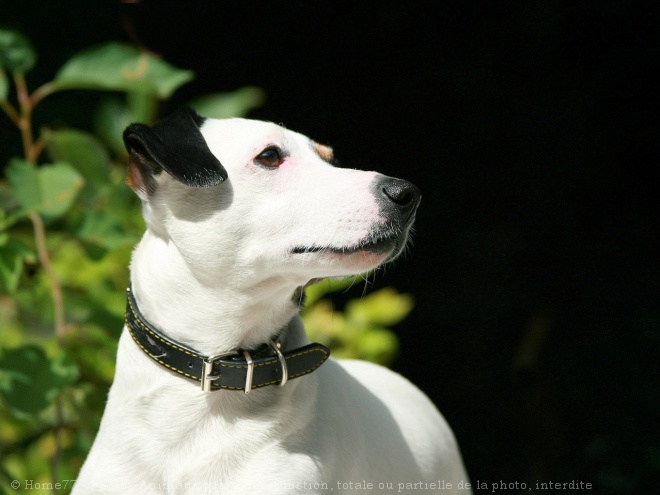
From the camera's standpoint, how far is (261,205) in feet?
6.07

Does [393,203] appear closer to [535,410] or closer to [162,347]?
[162,347]

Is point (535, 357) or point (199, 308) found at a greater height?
point (199, 308)

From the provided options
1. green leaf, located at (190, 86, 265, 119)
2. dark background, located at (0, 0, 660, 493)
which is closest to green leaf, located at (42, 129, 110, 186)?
green leaf, located at (190, 86, 265, 119)

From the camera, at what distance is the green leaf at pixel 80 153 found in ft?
9.39

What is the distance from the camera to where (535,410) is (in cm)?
432

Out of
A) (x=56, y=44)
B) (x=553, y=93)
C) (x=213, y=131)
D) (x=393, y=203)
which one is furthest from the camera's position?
(x=553, y=93)

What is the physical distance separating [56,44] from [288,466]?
2643mm

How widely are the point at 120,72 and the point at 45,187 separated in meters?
0.44

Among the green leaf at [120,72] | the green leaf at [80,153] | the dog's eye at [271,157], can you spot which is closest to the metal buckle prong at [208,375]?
the dog's eye at [271,157]

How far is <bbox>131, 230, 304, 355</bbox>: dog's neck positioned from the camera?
1.89m

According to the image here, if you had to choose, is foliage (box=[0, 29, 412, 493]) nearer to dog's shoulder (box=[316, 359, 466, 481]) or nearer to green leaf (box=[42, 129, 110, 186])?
green leaf (box=[42, 129, 110, 186])

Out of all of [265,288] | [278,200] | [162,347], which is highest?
[278,200]

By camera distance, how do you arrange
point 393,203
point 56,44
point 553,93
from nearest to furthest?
1. point 393,203
2. point 56,44
3. point 553,93

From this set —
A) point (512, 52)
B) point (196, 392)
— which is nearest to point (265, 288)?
point (196, 392)
